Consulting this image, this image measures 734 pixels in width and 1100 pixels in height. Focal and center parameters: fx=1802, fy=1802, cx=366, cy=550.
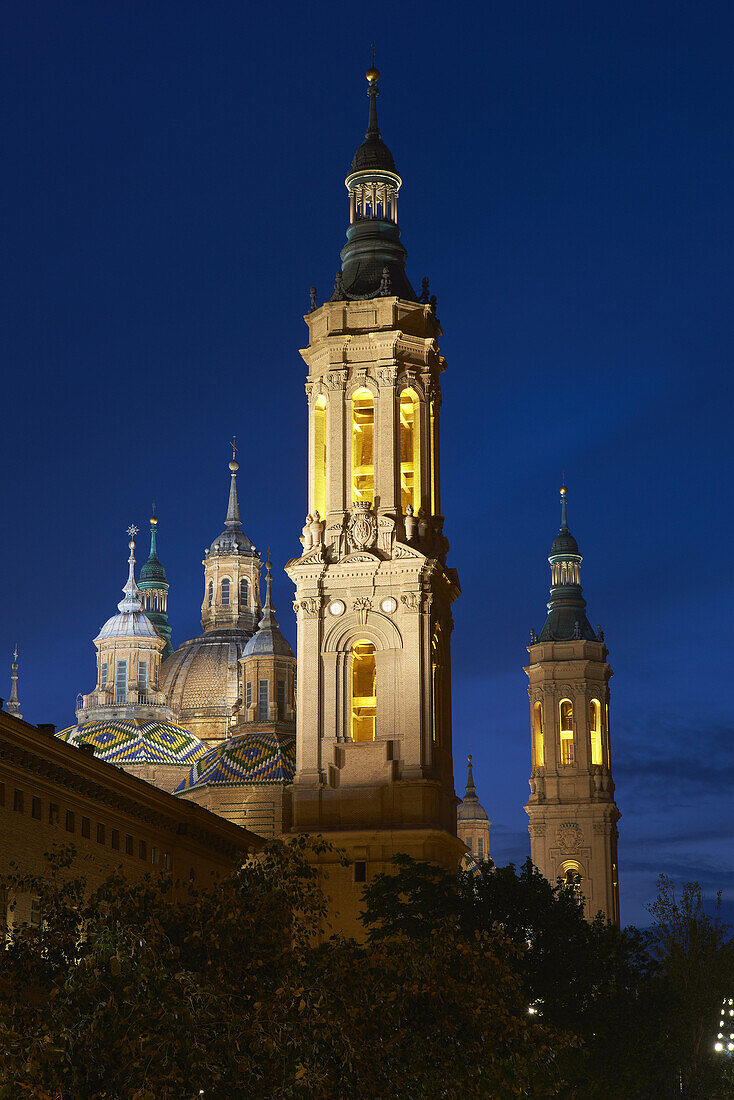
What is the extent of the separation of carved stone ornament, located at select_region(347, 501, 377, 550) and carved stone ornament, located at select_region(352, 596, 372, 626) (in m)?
2.23

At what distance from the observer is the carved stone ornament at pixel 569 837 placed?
121 m

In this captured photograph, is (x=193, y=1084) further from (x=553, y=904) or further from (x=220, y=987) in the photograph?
(x=553, y=904)

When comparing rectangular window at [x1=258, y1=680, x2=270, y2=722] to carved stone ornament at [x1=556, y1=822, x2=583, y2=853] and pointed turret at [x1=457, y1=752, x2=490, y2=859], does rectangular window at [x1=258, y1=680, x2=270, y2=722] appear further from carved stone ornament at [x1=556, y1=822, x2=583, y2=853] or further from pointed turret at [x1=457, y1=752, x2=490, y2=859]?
pointed turret at [x1=457, y1=752, x2=490, y2=859]

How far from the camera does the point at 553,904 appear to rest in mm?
56625

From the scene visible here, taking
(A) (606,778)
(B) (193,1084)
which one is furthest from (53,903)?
(A) (606,778)

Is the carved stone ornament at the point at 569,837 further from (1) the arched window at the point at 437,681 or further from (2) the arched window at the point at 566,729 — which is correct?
(1) the arched window at the point at 437,681

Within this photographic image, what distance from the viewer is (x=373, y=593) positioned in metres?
77.1

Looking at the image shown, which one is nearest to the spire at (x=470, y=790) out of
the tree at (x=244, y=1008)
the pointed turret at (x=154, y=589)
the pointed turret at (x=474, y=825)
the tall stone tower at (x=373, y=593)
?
the pointed turret at (x=474, y=825)

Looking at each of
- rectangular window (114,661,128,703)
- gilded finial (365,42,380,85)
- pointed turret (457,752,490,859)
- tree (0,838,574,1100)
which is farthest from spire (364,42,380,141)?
pointed turret (457,752,490,859)

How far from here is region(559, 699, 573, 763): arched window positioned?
4946 inches

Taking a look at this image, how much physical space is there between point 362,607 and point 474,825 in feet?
391

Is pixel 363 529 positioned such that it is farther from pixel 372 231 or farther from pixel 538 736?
pixel 538 736

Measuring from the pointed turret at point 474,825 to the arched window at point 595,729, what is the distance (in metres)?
65.5

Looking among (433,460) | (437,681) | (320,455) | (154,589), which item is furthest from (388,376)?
(154,589)
